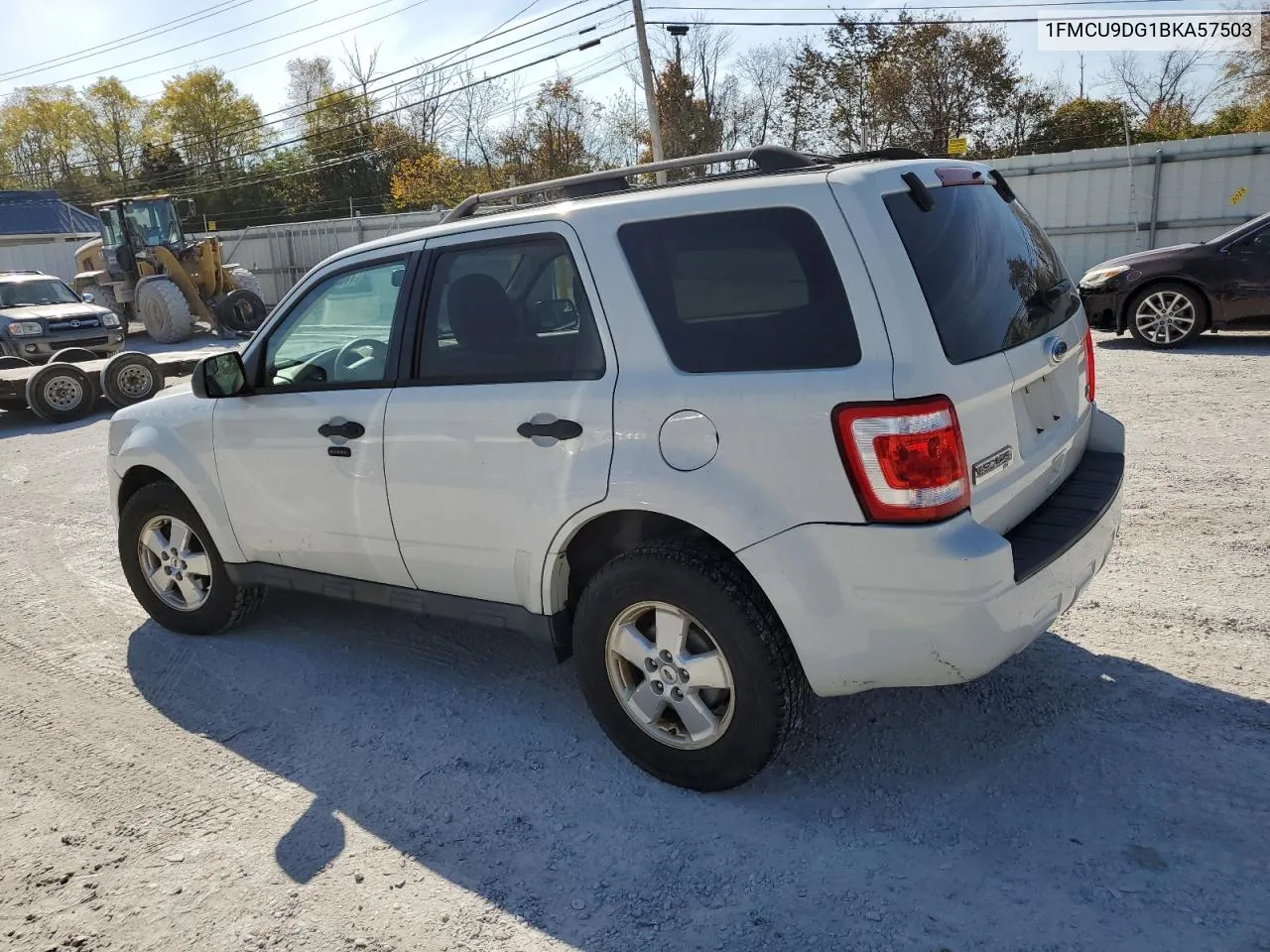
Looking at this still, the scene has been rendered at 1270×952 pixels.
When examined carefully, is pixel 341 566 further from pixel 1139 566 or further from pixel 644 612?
pixel 1139 566

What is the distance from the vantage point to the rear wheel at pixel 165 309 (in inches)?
820

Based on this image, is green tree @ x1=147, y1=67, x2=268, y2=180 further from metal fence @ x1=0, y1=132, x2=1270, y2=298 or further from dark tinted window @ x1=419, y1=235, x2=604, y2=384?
dark tinted window @ x1=419, y1=235, x2=604, y2=384

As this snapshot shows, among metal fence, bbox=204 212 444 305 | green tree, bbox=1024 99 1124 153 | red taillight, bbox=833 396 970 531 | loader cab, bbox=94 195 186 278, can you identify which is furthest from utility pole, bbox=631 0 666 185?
red taillight, bbox=833 396 970 531

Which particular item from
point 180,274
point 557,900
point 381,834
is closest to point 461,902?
point 557,900

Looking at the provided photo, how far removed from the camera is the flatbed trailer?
463 inches

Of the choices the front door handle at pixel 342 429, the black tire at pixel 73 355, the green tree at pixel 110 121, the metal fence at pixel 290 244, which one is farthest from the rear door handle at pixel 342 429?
the green tree at pixel 110 121

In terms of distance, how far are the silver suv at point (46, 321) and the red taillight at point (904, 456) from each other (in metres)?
16.0

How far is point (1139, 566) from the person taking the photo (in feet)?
15.6

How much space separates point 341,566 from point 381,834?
1.30 m

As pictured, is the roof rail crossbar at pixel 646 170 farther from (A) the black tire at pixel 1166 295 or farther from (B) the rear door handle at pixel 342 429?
(A) the black tire at pixel 1166 295

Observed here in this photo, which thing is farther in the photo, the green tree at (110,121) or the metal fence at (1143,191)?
the green tree at (110,121)

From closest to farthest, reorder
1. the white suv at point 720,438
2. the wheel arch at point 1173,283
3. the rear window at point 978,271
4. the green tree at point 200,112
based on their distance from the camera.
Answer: the white suv at point 720,438
the rear window at point 978,271
the wheel arch at point 1173,283
the green tree at point 200,112

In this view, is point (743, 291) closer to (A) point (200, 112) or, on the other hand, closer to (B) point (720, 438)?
(B) point (720, 438)

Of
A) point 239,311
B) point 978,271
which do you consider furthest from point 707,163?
point 239,311
